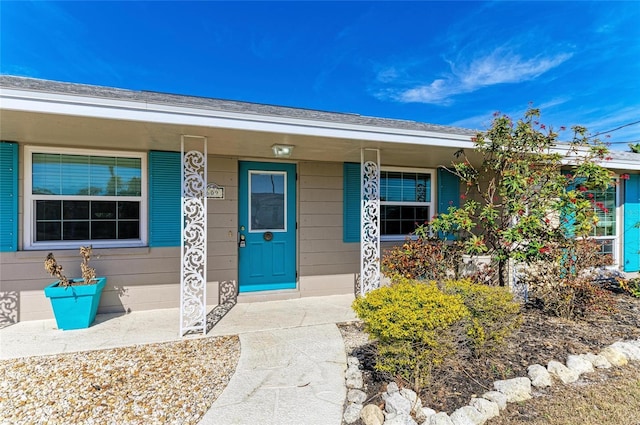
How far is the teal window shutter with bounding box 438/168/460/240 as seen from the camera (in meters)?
6.05

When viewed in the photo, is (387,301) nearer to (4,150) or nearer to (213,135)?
(213,135)

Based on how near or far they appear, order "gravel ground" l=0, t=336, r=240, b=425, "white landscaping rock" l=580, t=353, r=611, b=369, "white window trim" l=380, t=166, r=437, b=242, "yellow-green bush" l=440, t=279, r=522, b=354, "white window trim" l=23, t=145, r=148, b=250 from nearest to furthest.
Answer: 1. "gravel ground" l=0, t=336, r=240, b=425
2. "yellow-green bush" l=440, t=279, r=522, b=354
3. "white landscaping rock" l=580, t=353, r=611, b=369
4. "white window trim" l=23, t=145, r=148, b=250
5. "white window trim" l=380, t=166, r=437, b=242

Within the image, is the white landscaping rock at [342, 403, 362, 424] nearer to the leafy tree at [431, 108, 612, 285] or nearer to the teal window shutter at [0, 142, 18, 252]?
the leafy tree at [431, 108, 612, 285]

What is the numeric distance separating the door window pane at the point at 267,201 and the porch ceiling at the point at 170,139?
39cm

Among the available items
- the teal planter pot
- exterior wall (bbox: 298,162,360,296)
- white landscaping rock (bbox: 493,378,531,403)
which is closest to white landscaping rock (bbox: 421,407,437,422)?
white landscaping rock (bbox: 493,378,531,403)

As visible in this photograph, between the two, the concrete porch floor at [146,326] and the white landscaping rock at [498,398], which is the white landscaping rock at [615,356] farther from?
the concrete porch floor at [146,326]

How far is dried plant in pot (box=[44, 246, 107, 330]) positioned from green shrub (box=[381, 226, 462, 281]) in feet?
12.7

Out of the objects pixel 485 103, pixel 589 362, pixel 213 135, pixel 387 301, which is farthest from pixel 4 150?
pixel 485 103

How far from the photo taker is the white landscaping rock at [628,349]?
300 centimetres

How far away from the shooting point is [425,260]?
13.6ft

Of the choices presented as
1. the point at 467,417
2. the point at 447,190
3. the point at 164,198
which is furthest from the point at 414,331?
the point at 447,190

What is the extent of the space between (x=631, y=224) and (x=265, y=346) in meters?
8.47

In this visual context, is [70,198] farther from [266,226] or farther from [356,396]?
[356,396]

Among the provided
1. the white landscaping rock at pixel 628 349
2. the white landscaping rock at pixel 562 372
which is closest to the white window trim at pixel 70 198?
the white landscaping rock at pixel 562 372
